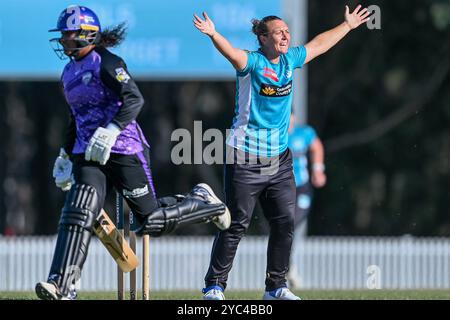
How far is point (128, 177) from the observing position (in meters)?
9.59

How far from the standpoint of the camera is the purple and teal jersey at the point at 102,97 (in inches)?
369

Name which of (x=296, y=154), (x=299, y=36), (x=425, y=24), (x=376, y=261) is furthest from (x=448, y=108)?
(x=296, y=154)

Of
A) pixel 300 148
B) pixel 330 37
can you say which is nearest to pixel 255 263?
pixel 300 148

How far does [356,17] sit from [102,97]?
246 cm

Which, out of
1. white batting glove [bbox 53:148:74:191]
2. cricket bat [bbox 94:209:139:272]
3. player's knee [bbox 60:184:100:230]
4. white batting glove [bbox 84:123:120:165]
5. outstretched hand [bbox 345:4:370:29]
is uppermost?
outstretched hand [bbox 345:4:370:29]

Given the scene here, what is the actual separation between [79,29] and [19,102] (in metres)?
20.9

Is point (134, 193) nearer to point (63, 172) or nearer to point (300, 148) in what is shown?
point (63, 172)

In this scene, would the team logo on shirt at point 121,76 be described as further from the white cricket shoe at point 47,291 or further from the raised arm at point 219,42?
the white cricket shoe at point 47,291

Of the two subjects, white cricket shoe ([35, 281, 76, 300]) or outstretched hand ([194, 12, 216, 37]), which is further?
outstretched hand ([194, 12, 216, 37])

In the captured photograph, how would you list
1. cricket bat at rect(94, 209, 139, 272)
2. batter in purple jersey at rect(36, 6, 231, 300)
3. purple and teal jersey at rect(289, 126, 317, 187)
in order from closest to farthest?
1. batter in purple jersey at rect(36, 6, 231, 300)
2. cricket bat at rect(94, 209, 139, 272)
3. purple and teal jersey at rect(289, 126, 317, 187)

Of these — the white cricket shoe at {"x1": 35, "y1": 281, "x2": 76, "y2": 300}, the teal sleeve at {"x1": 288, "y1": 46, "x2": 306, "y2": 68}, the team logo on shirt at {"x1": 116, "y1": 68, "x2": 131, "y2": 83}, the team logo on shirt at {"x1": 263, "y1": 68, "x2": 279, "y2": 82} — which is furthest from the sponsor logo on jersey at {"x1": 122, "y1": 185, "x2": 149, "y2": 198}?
the teal sleeve at {"x1": 288, "y1": 46, "x2": 306, "y2": 68}

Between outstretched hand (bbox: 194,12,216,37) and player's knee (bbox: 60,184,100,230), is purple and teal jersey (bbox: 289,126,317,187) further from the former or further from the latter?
player's knee (bbox: 60,184,100,230)

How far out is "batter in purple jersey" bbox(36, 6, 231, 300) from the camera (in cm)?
916
